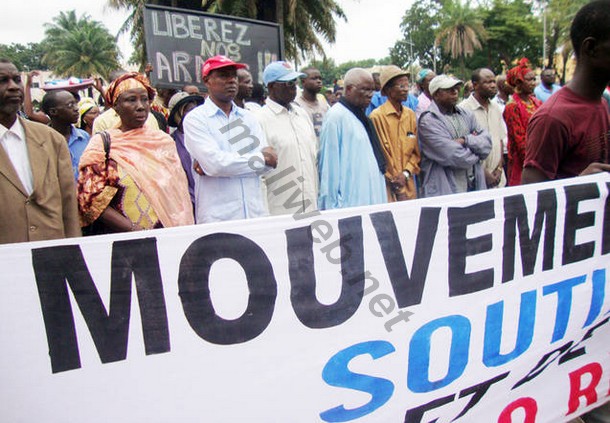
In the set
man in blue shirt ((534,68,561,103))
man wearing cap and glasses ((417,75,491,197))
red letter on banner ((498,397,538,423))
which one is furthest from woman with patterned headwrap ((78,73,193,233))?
man in blue shirt ((534,68,561,103))

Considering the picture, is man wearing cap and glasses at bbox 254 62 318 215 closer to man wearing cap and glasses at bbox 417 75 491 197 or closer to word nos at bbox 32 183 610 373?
man wearing cap and glasses at bbox 417 75 491 197

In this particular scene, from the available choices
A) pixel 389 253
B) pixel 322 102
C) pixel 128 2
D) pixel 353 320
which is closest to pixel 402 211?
pixel 389 253

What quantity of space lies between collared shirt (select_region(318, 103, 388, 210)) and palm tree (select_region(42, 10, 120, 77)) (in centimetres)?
6052

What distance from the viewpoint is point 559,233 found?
7.76ft

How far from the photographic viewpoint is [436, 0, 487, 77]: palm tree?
53.3 metres

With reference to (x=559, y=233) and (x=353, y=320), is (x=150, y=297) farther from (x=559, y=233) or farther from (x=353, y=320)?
(x=559, y=233)

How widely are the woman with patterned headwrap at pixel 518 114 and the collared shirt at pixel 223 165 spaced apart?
8.99 ft

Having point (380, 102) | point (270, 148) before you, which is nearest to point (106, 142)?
point (270, 148)

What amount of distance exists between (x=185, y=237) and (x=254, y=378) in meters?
0.55

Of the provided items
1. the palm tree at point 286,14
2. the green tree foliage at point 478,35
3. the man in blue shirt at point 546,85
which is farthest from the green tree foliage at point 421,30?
the man in blue shirt at point 546,85

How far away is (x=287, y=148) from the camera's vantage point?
4.10 meters

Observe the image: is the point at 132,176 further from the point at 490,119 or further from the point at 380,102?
the point at 380,102

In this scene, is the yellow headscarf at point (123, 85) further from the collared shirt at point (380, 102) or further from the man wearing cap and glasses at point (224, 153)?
the collared shirt at point (380, 102)

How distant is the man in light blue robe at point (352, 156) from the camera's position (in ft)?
13.5
